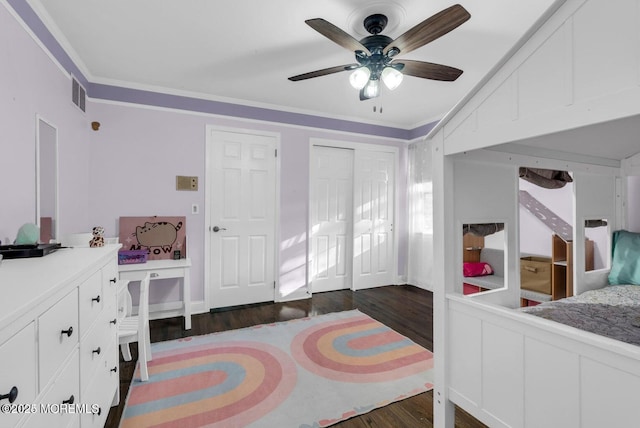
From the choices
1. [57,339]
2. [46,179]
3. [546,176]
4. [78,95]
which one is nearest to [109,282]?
[57,339]

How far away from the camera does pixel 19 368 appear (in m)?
0.71

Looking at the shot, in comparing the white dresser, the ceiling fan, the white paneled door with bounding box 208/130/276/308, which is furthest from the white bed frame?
the white paneled door with bounding box 208/130/276/308

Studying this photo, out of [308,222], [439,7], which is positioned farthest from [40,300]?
[308,222]

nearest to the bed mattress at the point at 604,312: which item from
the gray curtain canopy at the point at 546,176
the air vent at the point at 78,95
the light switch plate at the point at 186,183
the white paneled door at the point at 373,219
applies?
the gray curtain canopy at the point at 546,176

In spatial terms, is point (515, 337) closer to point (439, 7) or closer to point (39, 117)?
point (439, 7)

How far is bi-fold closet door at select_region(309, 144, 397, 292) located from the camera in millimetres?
4109

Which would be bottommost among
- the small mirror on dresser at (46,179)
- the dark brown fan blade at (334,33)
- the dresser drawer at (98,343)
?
the dresser drawer at (98,343)

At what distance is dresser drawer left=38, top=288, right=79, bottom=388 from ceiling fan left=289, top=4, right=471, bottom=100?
168 cm

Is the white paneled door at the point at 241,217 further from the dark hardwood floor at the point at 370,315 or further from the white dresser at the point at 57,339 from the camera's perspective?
the white dresser at the point at 57,339

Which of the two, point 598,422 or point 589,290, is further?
point 589,290

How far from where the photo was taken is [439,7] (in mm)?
1873

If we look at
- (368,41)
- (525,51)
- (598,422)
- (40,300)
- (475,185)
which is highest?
(368,41)

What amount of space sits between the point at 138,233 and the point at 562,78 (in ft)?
11.4

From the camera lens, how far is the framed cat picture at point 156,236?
3.07m
